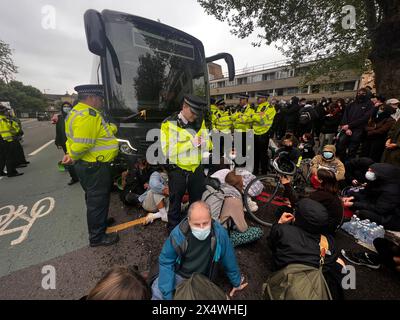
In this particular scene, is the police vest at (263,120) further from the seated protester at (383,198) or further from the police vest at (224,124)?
the seated protester at (383,198)

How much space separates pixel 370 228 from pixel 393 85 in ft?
17.4

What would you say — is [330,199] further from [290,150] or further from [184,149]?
[184,149]

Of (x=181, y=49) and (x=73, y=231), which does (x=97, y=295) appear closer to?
(x=73, y=231)

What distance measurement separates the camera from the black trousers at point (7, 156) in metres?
5.23

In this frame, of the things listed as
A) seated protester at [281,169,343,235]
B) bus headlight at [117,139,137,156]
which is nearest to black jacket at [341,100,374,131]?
seated protester at [281,169,343,235]

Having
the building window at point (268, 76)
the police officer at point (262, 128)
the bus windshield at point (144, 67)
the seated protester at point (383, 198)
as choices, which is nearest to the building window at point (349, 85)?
the building window at point (268, 76)

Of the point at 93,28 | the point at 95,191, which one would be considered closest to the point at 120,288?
the point at 95,191

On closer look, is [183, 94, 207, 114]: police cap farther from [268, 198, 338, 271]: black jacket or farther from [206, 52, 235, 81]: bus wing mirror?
[206, 52, 235, 81]: bus wing mirror

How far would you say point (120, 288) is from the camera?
982 millimetres

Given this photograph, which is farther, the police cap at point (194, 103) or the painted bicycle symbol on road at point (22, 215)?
the painted bicycle symbol on road at point (22, 215)

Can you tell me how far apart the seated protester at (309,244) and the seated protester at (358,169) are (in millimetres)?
2536
